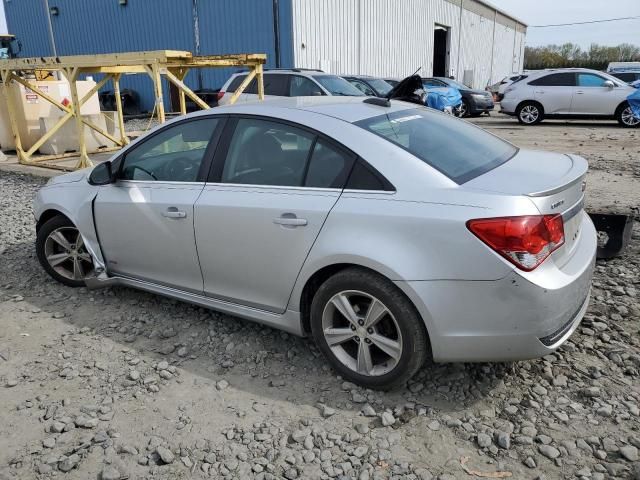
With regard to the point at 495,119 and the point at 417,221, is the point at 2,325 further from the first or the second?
the point at 495,119

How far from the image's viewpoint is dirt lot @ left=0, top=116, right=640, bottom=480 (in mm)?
2527

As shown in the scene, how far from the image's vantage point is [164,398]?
3.06m

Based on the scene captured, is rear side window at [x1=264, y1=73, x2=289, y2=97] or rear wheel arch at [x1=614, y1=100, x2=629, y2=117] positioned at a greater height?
rear side window at [x1=264, y1=73, x2=289, y2=97]

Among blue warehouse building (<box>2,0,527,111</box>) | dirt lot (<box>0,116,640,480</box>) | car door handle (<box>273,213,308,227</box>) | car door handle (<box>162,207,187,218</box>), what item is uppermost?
blue warehouse building (<box>2,0,527,111</box>)

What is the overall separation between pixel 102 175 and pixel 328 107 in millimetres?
1781

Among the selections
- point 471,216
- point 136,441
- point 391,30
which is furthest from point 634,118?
point 136,441

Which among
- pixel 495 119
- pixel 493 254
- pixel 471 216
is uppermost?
pixel 471 216

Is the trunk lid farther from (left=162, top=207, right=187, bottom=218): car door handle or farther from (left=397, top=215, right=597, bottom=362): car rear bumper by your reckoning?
(left=162, top=207, right=187, bottom=218): car door handle

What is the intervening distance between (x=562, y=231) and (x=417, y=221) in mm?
732

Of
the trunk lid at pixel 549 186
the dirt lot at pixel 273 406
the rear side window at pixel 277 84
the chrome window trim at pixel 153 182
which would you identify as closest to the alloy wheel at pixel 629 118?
the rear side window at pixel 277 84

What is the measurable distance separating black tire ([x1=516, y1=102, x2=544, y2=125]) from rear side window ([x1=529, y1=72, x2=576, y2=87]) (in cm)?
62

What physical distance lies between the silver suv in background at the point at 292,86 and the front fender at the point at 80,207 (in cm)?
836

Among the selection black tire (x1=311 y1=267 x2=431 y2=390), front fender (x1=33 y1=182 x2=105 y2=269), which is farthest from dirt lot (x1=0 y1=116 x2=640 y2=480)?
front fender (x1=33 y1=182 x2=105 y2=269)

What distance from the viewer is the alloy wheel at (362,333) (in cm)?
288
